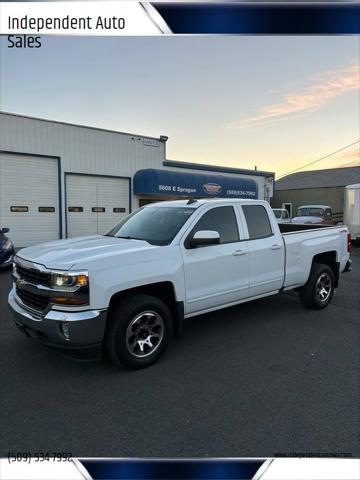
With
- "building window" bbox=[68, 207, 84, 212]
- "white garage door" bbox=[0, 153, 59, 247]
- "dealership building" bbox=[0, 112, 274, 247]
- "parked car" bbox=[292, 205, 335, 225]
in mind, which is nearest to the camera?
"white garage door" bbox=[0, 153, 59, 247]

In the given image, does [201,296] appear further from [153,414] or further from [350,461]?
[350,461]

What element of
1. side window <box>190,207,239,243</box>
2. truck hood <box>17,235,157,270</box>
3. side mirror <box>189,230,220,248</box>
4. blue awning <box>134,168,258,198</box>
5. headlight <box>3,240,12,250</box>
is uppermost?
blue awning <box>134,168,258,198</box>

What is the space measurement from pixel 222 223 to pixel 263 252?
827mm

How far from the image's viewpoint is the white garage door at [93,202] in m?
16.9

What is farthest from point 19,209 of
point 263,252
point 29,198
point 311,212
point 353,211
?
point 353,211

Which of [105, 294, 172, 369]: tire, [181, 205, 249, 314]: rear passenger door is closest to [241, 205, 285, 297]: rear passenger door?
[181, 205, 249, 314]: rear passenger door

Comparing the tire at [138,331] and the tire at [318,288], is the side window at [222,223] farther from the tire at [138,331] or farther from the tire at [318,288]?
the tire at [318,288]

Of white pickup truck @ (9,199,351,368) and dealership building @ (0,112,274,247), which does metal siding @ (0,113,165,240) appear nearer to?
dealership building @ (0,112,274,247)

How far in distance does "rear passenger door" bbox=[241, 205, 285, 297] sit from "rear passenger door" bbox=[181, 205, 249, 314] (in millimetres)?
177

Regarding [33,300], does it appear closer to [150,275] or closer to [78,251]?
[78,251]

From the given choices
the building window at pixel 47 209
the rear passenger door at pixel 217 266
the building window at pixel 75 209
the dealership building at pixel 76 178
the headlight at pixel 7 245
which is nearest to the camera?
the rear passenger door at pixel 217 266

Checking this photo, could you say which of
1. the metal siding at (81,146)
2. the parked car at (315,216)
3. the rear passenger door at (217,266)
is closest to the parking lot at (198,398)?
the rear passenger door at (217,266)

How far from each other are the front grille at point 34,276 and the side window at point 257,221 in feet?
9.49

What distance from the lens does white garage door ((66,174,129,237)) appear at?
16.9 metres
